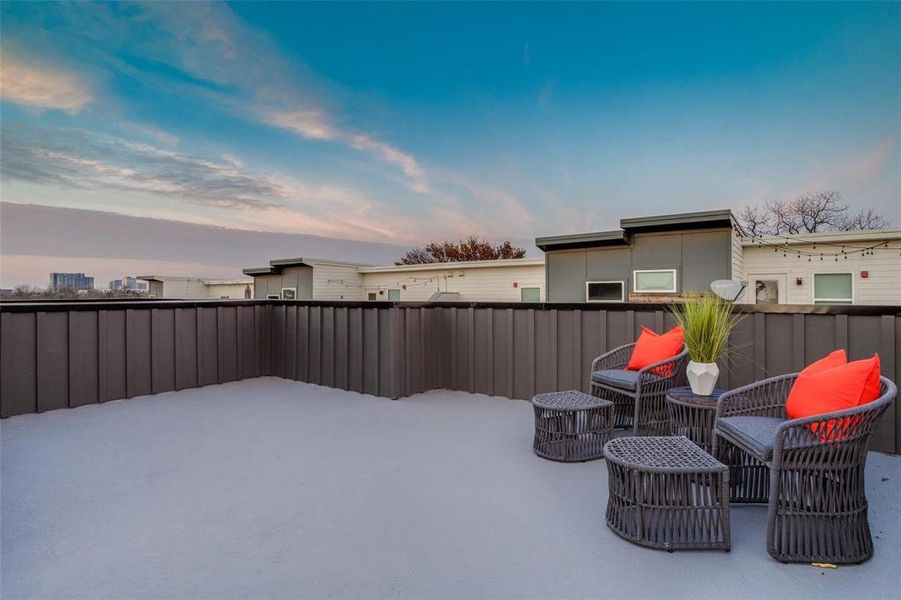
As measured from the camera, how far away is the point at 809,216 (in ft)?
50.9

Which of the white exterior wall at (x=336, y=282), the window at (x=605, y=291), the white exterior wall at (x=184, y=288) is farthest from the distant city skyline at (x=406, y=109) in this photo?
the white exterior wall at (x=184, y=288)

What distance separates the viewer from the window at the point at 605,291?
8281 mm

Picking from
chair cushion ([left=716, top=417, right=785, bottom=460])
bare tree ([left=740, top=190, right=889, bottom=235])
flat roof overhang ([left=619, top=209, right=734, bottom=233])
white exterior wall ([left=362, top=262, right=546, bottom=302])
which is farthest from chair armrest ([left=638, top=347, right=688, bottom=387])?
bare tree ([left=740, top=190, right=889, bottom=235])

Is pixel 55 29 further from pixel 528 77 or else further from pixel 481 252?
pixel 481 252

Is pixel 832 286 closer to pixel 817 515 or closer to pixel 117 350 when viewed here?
pixel 817 515

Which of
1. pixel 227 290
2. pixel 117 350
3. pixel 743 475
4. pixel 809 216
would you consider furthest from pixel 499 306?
pixel 227 290

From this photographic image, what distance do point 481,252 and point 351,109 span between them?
18032 millimetres

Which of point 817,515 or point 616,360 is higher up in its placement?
point 616,360

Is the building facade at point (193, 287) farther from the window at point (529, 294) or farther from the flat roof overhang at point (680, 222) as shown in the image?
the flat roof overhang at point (680, 222)

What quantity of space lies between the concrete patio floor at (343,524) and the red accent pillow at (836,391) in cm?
56

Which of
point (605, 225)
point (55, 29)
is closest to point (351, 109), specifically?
point (55, 29)

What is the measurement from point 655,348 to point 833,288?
21.5ft

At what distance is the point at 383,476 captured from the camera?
260cm

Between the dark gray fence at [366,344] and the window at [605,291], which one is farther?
the window at [605,291]
